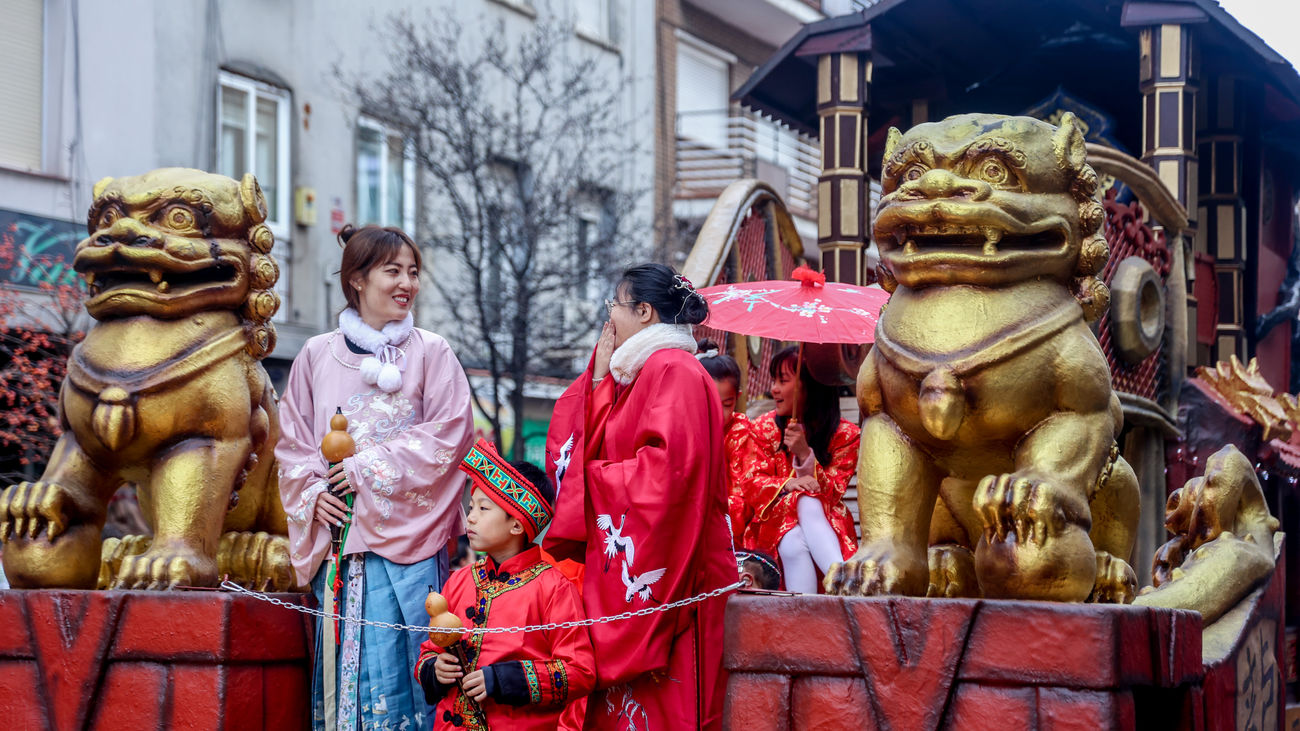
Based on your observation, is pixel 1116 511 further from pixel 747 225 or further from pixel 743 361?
pixel 747 225

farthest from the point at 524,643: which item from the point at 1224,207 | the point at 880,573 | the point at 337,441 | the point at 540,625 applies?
the point at 1224,207

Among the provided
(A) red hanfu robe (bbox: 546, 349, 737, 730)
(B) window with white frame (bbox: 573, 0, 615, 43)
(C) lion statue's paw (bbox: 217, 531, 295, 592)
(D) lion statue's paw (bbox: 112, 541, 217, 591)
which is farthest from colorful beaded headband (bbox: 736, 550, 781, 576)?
(B) window with white frame (bbox: 573, 0, 615, 43)

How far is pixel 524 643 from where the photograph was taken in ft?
12.5

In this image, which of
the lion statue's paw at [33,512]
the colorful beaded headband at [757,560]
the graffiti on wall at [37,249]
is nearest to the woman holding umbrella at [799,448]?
the colorful beaded headband at [757,560]

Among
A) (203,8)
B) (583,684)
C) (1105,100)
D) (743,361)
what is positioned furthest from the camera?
(203,8)

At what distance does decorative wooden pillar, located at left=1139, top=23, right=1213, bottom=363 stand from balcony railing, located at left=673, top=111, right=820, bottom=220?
991cm

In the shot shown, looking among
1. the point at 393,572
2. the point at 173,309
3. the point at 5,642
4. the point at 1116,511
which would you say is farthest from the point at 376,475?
the point at 1116,511

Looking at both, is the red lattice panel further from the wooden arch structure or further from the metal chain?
the metal chain

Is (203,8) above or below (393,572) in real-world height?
above

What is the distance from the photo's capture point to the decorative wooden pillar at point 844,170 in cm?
807

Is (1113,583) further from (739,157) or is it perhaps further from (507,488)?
(739,157)

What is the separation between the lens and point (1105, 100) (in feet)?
30.5

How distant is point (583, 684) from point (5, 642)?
69.7 inches

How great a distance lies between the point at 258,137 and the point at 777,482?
374 inches
